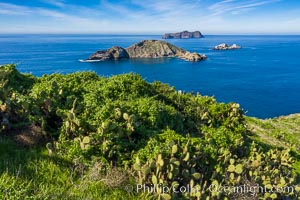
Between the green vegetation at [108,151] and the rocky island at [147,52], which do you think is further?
the rocky island at [147,52]

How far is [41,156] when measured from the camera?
20.4ft

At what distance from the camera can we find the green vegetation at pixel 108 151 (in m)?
5.48

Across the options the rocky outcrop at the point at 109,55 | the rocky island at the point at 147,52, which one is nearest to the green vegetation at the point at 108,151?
the rocky outcrop at the point at 109,55

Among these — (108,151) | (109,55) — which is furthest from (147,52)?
(108,151)

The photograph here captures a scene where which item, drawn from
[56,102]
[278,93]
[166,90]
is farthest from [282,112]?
[56,102]

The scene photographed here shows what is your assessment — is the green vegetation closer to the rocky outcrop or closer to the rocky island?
the rocky outcrop

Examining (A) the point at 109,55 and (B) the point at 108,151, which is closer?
(B) the point at 108,151

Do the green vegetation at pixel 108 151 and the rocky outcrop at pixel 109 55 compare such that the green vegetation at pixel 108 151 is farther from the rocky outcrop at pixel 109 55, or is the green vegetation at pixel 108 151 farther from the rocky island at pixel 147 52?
the rocky island at pixel 147 52

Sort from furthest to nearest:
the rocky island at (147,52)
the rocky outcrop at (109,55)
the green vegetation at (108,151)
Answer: the rocky island at (147,52) → the rocky outcrop at (109,55) → the green vegetation at (108,151)

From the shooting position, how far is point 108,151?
6562mm

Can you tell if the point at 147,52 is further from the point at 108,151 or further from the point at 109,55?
the point at 108,151

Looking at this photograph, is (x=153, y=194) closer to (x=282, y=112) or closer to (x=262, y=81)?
(x=282, y=112)

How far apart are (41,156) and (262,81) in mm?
103467

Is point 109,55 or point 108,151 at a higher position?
point 108,151
